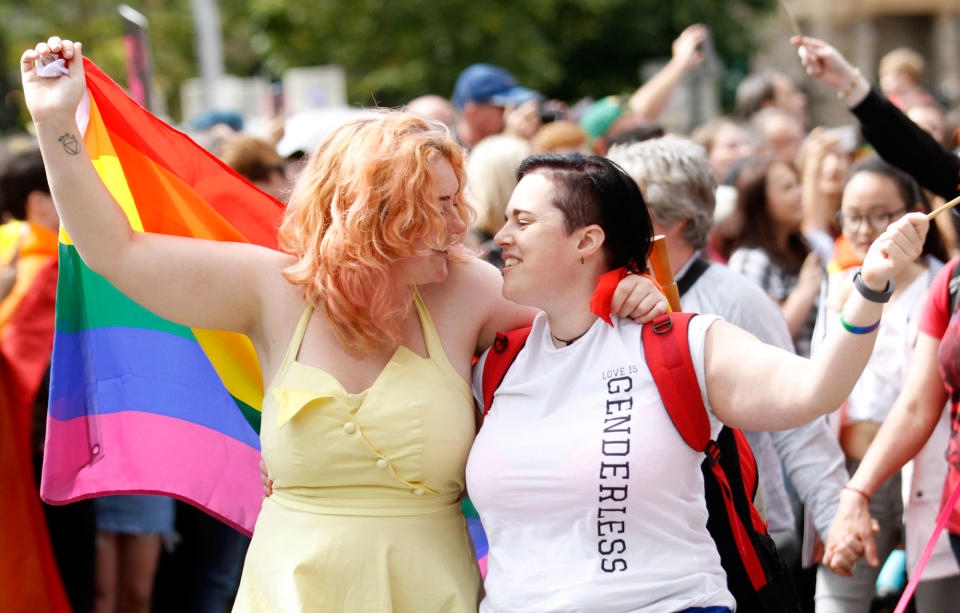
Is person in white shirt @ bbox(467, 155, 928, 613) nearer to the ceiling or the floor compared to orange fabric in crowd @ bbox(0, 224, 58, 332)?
nearer to the ceiling

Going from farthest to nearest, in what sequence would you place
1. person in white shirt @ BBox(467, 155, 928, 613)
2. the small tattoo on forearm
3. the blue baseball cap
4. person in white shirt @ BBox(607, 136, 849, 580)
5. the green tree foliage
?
the green tree foliage
the blue baseball cap
person in white shirt @ BBox(607, 136, 849, 580)
the small tattoo on forearm
person in white shirt @ BBox(467, 155, 928, 613)

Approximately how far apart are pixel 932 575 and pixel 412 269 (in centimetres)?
185

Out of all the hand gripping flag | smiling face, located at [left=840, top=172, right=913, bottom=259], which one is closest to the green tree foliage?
smiling face, located at [left=840, top=172, right=913, bottom=259]

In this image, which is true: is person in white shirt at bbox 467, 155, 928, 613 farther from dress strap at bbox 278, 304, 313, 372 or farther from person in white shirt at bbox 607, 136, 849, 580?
person in white shirt at bbox 607, 136, 849, 580

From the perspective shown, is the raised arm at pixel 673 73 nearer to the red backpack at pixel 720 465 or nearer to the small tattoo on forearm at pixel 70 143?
the red backpack at pixel 720 465

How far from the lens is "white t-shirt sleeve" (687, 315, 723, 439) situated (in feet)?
8.45

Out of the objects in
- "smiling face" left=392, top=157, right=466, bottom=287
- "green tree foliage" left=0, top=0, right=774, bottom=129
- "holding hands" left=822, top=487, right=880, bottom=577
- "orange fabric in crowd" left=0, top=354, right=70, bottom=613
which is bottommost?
"green tree foliage" left=0, top=0, right=774, bottom=129

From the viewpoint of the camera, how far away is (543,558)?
2586mm

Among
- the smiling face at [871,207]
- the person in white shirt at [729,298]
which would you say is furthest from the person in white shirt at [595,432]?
the smiling face at [871,207]

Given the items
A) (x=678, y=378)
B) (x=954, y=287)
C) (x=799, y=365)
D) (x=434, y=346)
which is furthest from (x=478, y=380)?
(x=954, y=287)

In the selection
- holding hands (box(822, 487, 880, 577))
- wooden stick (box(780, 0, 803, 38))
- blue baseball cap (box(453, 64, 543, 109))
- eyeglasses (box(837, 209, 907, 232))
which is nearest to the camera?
holding hands (box(822, 487, 880, 577))

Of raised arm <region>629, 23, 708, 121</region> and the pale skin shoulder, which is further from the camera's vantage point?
raised arm <region>629, 23, 708, 121</region>

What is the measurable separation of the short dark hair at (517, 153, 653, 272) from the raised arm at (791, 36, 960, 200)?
1.16 m

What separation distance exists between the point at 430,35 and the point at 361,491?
58.1 ft
